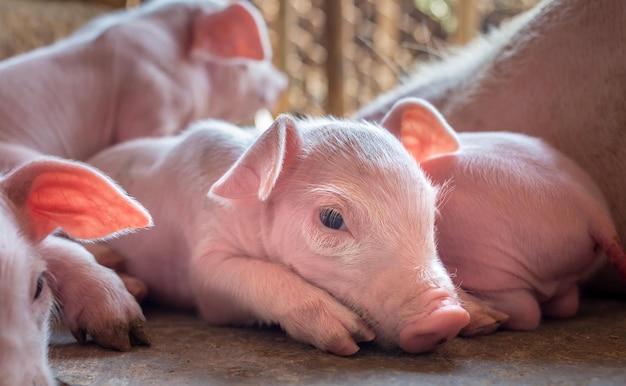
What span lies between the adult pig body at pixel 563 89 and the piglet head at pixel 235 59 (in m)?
0.77

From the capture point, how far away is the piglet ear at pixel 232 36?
281 cm

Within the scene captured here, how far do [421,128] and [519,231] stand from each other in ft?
1.18

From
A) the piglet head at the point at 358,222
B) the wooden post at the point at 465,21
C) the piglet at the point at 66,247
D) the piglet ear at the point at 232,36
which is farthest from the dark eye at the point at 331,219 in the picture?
the wooden post at the point at 465,21

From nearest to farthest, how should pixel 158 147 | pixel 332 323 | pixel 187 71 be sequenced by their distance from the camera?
pixel 332 323, pixel 158 147, pixel 187 71

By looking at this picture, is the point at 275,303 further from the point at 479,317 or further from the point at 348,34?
the point at 348,34

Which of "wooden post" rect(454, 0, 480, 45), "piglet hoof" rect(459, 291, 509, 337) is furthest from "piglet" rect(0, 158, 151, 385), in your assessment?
"wooden post" rect(454, 0, 480, 45)

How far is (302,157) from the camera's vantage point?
5.30 feet

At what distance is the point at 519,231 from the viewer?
1724mm

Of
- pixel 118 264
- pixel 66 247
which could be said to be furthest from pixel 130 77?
pixel 66 247

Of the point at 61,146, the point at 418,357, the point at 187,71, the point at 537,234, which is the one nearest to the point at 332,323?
the point at 418,357

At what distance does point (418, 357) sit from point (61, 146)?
1.55m

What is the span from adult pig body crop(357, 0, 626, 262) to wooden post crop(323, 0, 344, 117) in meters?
1.44

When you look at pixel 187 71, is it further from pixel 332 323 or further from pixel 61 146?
pixel 332 323

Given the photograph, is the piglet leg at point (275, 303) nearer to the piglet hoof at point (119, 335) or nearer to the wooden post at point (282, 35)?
the piglet hoof at point (119, 335)
